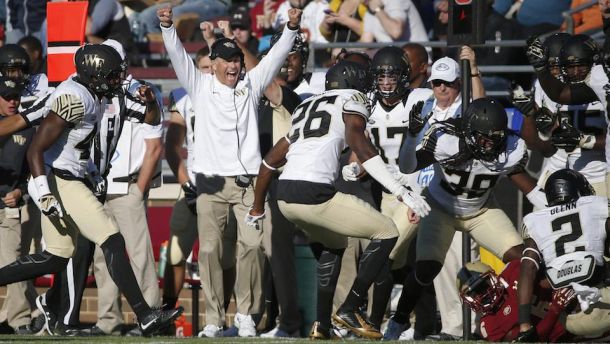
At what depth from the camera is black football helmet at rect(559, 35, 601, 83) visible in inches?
390

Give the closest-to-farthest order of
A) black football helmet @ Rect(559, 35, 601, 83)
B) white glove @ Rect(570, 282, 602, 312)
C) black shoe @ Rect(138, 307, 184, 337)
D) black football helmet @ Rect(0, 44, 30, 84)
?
white glove @ Rect(570, 282, 602, 312) < black shoe @ Rect(138, 307, 184, 337) < black football helmet @ Rect(559, 35, 601, 83) < black football helmet @ Rect(0, 44, 30, 84)

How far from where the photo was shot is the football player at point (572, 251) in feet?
30.0

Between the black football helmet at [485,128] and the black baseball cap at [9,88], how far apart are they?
374 centimetres

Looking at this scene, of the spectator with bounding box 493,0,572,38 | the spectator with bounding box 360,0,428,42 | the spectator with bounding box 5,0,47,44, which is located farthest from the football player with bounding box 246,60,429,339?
the spectator with bounding box 5,0,47,44

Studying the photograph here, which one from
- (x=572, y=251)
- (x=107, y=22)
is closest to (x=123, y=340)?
(x=572, y=251)

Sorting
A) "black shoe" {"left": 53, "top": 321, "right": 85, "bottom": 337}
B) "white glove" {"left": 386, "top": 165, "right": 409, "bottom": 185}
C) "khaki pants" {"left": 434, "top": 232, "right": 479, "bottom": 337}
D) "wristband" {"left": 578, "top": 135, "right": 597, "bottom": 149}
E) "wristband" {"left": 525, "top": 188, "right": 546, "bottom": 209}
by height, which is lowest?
"black shoe" {"left": 53, "top": 321, "right": 85, "bottom": 337}

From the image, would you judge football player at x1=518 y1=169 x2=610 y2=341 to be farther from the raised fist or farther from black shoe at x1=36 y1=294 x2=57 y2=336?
black shoe at x1=36 y1=294 x2=57 y2=336

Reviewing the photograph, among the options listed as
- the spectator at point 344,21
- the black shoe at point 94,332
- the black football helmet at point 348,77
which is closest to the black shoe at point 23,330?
the black shoe at point 94,332

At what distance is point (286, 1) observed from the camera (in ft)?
45.8

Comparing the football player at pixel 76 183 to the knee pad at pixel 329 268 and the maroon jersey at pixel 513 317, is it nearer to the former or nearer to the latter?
the knee pad at pixel 329 268

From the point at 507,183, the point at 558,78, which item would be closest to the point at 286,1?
the point at 507,183

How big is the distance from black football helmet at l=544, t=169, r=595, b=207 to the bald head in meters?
1.99

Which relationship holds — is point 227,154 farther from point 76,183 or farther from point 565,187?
point 565,187

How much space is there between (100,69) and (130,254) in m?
2.05
